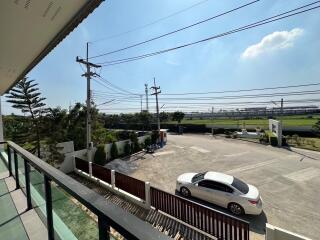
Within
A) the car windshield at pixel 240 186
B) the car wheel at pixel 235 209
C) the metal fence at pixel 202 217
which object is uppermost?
the car windshield at pixel 240 186

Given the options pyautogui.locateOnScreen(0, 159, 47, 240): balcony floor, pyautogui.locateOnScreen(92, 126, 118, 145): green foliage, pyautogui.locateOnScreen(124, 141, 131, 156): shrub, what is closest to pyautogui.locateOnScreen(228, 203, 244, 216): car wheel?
pyautogui.locateOnScreen(0, 159, 47, 240): balcony floor

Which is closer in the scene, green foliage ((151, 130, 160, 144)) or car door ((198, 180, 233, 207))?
car door ((198, 180, 233, 207))

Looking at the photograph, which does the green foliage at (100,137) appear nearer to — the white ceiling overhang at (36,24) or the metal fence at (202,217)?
the metal fence at (202,217)

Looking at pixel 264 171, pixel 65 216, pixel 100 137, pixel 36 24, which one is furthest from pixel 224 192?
pixel 100 137

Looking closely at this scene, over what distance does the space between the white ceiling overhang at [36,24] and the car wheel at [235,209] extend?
8.19 metres

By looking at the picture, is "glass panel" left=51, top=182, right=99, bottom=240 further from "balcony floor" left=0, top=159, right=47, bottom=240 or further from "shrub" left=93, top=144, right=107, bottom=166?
"shrub" left=93, top=144, right=107, bottom=166

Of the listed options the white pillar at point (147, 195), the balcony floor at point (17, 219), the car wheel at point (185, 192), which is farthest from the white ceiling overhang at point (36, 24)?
the car wheel at point (185, 192)

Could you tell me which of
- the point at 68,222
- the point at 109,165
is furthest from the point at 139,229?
the point at 109,165

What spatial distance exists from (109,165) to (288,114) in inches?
3141

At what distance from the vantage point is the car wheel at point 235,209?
8779 millimetres

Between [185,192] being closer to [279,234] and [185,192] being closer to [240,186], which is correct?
[240,186]

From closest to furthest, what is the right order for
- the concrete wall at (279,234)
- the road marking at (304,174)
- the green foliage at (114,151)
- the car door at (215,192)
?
the concrete wall at (279,234)
the car door at (215,192)
the road marking at (304,174)
the green foliage at (114,151)

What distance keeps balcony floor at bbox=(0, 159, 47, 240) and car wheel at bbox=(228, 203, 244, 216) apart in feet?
24.7

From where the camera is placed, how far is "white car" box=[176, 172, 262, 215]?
8586mm
